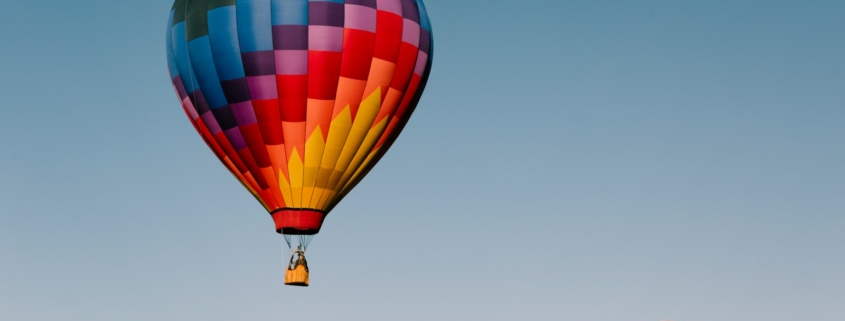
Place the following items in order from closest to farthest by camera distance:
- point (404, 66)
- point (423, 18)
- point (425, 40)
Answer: point (404, 66) → point (425, 40) → point (423, 18)

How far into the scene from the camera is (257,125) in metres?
39.4

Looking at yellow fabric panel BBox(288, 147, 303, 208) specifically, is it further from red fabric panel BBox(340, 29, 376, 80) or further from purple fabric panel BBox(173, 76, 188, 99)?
purple fabric panel BBox(173, 76, 188, 99)

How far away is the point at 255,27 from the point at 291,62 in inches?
44.7

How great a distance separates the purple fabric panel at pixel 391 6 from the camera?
131 feet

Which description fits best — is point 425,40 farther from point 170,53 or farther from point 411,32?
point 170,53

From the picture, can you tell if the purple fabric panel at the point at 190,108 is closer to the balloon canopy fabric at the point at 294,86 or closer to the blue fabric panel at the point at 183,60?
the balloon canopy fabric at the point at 294,86

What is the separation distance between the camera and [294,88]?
39.2m

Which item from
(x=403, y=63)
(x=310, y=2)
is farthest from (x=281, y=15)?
(x=403, y=63)

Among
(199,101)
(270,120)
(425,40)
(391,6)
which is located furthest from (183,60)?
(425,40)

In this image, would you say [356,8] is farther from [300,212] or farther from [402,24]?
Result: [300,212]

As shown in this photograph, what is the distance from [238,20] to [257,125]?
243 cm

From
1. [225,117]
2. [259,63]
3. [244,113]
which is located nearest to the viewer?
[259,63]

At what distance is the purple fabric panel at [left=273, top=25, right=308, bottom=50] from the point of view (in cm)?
3897

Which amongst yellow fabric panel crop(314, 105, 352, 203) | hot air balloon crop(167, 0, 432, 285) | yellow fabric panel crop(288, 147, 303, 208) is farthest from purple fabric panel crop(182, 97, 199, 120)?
yellow fabric panel crop(314, 105, 352, 203)
